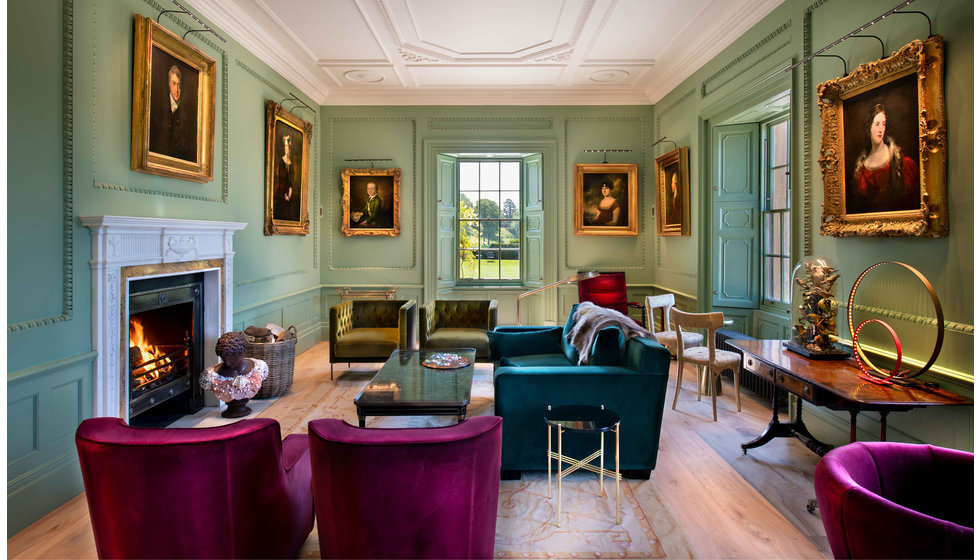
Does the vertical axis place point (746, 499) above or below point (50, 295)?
below

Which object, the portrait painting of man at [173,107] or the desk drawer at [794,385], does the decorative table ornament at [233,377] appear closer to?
the portrait painting of man at [173,107]

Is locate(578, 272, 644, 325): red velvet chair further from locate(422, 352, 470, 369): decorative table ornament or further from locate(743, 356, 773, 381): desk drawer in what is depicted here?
locate(743, 356, 773, 381): desk drawer

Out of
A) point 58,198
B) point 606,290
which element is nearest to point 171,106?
point 58,198

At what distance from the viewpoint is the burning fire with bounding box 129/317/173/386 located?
3.76 metres

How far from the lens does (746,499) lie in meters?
2.92

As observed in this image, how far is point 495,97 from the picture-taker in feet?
23.7

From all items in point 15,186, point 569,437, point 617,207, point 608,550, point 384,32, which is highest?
point 384,32

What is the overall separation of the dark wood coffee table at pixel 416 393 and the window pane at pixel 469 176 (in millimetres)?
4221

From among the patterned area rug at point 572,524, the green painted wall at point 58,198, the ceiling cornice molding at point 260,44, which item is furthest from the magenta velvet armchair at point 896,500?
the ceiling cornice molding at point 260,44

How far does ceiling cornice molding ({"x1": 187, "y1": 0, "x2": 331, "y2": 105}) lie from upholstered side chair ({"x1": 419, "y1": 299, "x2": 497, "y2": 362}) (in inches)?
120

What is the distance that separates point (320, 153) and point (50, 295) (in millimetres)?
4753

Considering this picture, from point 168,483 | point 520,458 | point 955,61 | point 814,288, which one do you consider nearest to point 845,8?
point 955,61

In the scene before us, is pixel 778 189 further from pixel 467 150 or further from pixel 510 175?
pixel 467 150

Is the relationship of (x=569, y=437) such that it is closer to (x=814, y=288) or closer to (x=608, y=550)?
(x=608, y=550)
